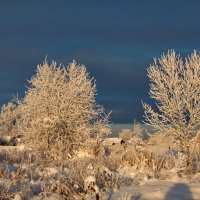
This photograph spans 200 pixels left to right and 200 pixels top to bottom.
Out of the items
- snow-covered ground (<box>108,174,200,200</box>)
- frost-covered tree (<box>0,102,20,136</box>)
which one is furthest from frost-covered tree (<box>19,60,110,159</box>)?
frost-covered tree (<box>0,102,20,136</box>)

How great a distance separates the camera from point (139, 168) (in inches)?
491

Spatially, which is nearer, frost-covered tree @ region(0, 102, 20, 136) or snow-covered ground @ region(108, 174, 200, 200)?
snow-covered ground @ region(108, 174, 200, 200)

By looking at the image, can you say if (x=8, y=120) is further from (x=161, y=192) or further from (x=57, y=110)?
(x=161, y=192)

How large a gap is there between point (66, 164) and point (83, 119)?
1145cm

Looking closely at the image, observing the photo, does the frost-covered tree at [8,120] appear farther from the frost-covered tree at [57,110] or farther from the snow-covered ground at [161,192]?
the snow-covered ground at [161,192]

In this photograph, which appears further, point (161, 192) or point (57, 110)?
point (57, 110)

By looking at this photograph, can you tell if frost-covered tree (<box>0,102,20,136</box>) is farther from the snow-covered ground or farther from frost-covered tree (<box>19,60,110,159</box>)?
the snow-covered ground

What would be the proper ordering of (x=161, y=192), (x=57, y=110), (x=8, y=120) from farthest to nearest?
(x=8, y=120)
(x=57, y=110)
(x=161, y=192)

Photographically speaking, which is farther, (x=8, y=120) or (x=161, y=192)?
(x=8, y=120)

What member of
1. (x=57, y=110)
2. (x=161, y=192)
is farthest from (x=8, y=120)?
(x=161, y=192)

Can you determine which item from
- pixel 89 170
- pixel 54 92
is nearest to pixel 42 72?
pixel 54 92

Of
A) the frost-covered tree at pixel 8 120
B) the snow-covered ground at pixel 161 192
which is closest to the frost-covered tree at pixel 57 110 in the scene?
the snow-covered ground at pixel 161 192

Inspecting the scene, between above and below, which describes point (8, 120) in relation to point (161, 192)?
above

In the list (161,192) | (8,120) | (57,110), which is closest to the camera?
(161,192)
